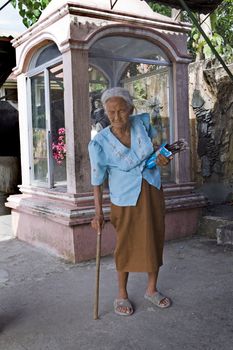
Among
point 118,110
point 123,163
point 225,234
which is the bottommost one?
point 225,234

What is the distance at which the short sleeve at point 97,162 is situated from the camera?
117 inches

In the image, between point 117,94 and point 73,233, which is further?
point 73,233

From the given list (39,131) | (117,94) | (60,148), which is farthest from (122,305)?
(39,131)

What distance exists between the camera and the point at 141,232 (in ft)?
9.76

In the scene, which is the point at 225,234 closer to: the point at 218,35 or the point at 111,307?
the point at 111,307

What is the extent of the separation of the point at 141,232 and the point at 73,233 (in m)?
1.54

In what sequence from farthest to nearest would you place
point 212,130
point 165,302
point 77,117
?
point 212,130 → point 77,117 → point 165,302

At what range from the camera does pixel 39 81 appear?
5297 millimetres

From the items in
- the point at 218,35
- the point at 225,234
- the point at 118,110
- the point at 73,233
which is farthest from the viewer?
the point at 218,35

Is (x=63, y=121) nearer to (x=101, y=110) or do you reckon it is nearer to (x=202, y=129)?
(x=101, y=110)

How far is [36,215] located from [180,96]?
2.38 meters

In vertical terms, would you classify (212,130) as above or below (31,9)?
below

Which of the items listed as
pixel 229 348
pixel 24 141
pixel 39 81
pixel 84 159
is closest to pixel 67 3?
pixel 39 81

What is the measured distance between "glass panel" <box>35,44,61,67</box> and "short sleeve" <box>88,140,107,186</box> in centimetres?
225
